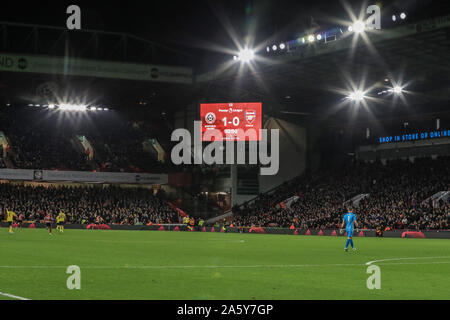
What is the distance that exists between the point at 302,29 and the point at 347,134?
25.8m

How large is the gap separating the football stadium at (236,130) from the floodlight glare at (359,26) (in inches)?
6.4

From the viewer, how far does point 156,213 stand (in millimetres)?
74375

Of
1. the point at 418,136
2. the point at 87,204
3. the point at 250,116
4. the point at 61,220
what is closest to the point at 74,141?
the point at 87,204

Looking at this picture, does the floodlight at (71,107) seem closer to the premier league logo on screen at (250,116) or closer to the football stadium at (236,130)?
the football stadium at (236,130)

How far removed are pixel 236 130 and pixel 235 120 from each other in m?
1.12

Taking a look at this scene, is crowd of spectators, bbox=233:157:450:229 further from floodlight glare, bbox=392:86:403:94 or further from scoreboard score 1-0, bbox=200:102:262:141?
scoreboard score 1-0, bbox=200:102:262:141

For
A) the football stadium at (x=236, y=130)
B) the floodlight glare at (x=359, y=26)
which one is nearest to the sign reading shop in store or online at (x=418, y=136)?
the football stadium at (x=236, y=130)

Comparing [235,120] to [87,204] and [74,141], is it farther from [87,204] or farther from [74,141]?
[74,141]

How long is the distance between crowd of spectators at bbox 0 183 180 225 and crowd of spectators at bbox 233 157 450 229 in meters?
10.5

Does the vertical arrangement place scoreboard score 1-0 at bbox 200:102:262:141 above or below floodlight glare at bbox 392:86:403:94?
below

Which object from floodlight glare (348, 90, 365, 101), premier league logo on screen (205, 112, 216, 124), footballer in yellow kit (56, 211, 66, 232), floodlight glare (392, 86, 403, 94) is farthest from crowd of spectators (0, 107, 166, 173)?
floodlight glare (392, 86, 403, 94)

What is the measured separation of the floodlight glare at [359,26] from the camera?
4656cm

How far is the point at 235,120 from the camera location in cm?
6344

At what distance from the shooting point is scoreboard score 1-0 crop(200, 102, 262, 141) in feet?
207
